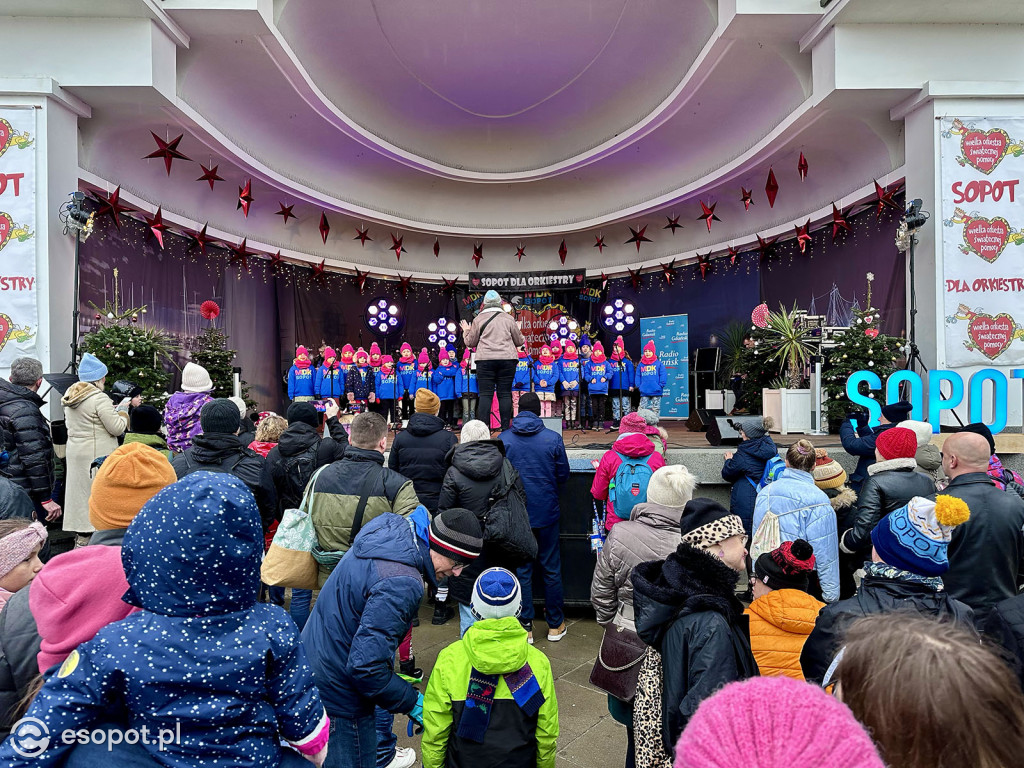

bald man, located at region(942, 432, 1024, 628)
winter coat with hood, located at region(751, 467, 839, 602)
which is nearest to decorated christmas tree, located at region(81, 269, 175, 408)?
winter coat with hood, located at region(751, 467, 839, 602)

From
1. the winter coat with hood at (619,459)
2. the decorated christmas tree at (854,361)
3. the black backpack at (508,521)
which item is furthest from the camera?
the decorated christmas tree at (854,361)

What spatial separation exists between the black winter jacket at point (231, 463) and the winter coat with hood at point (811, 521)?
330cm

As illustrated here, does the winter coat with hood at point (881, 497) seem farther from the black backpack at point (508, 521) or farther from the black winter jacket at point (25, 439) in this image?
the black winter jacket at point (25, 439)

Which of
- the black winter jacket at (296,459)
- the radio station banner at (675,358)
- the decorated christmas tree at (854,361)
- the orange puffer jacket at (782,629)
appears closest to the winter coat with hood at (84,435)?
the black winter jacket at (296,459)

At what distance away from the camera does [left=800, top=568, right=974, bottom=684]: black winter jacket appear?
6.57ft

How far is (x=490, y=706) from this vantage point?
7.33 feet

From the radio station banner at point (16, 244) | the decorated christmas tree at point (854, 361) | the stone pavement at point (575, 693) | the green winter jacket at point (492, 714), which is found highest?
the radio station banner at point (16, 244)

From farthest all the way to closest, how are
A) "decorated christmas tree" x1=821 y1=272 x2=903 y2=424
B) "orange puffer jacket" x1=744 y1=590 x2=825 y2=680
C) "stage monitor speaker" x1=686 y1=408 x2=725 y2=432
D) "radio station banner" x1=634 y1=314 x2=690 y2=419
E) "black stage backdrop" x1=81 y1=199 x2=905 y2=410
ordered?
"radio station banner" x1=634 y1=314 x2=690 y2=419
"stage monitor speaker" x1=686 y1=408 x2=725 y2=432
"black stage backdrop" x1=81 y1=199 x2=905 y2=410
"decorated christmas tree" x1=821 y1=272 x2=903 y2=424
"orange puffer jacket" x1=744 y1=590 x2=825 y2=680

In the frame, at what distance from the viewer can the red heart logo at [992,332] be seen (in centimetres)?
820

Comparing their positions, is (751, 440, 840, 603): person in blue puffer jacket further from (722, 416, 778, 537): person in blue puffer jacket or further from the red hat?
(722, 416, 778, 537): person in blue puffer jacket

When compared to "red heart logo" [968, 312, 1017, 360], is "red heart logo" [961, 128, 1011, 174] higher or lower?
higher

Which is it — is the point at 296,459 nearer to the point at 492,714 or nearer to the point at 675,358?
the point at 492,714

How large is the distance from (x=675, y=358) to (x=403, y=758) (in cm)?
1400

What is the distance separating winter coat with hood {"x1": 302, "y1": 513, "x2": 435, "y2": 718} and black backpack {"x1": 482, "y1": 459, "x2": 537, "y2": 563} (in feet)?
5.00
